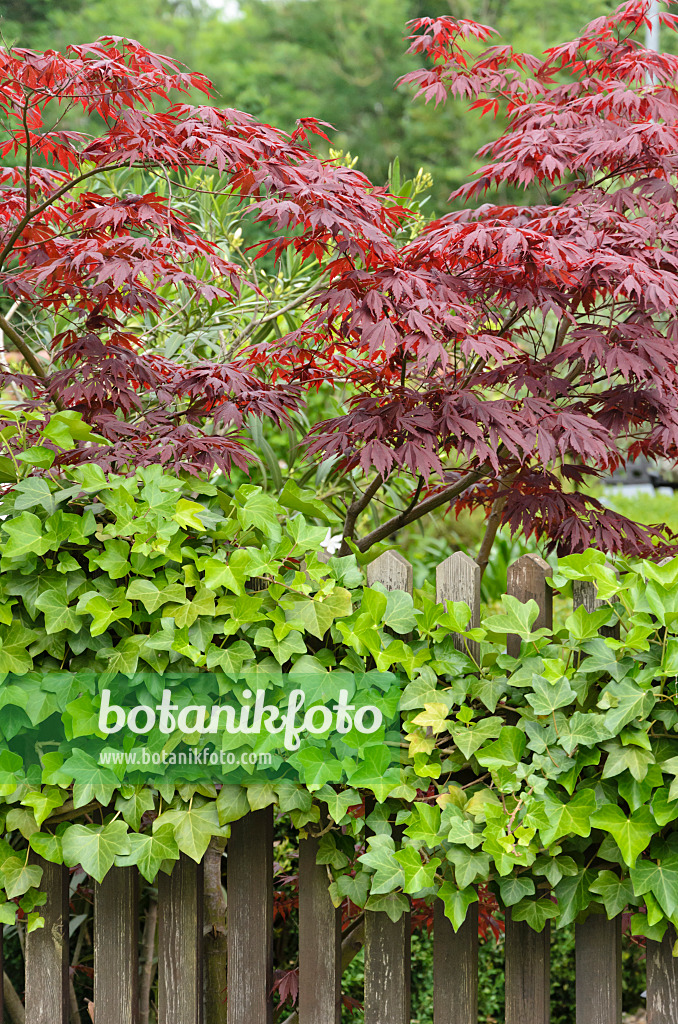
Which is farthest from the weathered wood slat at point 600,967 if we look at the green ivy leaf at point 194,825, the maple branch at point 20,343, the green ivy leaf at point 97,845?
the maple branch at point 20,343

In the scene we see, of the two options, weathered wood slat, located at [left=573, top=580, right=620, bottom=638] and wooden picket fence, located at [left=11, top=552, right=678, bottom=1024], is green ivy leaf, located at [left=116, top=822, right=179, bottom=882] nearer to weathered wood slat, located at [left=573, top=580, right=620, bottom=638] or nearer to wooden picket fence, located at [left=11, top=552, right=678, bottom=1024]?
wooden picket fence, located at [left=11, top=552, right=678, bottom=1024]

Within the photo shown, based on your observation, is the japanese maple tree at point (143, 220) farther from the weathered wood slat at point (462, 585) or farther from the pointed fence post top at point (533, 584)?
the pointed fence post top at point (533, 584)

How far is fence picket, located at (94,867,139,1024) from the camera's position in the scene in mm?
1804

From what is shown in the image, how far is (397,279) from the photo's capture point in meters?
1.72

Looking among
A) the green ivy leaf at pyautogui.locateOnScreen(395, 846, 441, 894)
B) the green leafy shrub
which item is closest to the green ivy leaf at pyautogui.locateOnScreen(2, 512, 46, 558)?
the green leafy shrub

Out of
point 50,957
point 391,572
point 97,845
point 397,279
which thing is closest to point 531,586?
point 391,572

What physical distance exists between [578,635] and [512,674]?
0.15 meters

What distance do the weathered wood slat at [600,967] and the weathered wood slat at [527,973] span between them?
2.7 inches

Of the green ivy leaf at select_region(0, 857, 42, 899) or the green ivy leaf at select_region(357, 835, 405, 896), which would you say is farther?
the green ivy leaf at select_region(0, 857, 42, 899)

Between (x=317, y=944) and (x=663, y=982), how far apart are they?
700 millimetres

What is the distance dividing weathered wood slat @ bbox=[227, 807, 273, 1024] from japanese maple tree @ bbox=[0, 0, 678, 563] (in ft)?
2.27

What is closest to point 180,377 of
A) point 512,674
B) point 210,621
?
point 210,621

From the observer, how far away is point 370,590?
166 cm

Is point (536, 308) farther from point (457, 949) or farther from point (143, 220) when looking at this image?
point (457, 949)
